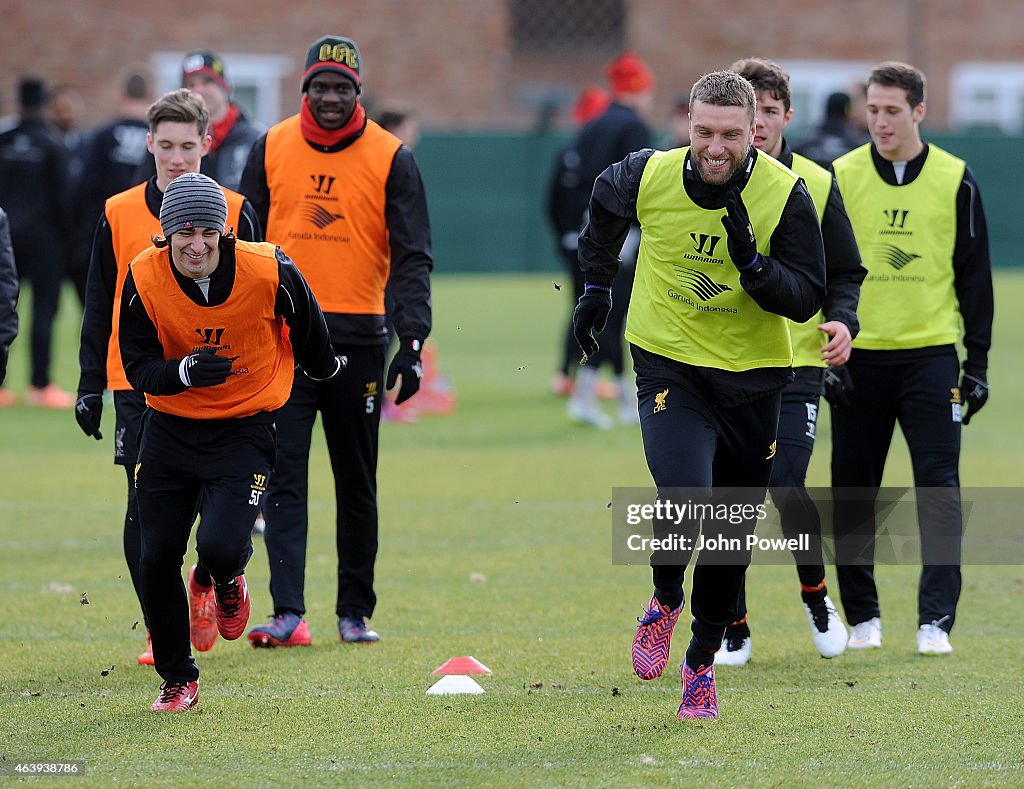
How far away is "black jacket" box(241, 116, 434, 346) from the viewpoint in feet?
21.6

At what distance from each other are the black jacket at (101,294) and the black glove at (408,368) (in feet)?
2.37

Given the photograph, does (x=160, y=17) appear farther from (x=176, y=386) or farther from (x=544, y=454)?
(x=176, y=386)

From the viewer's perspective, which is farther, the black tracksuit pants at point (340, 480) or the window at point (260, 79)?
the window at point (260, 79)

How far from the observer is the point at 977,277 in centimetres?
668

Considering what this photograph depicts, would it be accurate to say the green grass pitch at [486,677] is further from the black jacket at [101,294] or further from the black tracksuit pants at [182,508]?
the black jacket at [101,294]

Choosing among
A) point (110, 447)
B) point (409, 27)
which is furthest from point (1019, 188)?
point (110, 447)

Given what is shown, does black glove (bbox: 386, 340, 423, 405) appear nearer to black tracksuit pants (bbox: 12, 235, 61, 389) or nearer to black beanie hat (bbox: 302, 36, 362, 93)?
black beanie hat (bbox: 302, 36, 362, 93)

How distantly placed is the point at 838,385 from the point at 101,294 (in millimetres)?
2935

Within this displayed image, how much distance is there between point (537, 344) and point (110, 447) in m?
7.34

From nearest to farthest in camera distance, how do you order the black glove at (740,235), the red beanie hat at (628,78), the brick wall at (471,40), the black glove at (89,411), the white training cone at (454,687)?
the black glove at (740,235), the white training cone at (454,687), the black glove at (89,411), the red beanie hat at (628,78), the brick wall at (471,40)

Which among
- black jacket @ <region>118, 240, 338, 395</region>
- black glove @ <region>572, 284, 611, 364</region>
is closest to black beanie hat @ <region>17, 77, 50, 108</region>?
black jacket @ <region>118, 240, 338, 395</region>

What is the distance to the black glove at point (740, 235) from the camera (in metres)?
5.17

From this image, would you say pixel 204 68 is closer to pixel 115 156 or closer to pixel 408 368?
pixel 408 368

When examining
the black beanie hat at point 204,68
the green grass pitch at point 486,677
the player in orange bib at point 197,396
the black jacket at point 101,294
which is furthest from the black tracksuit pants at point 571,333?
the player in orange bib at point 197,396
